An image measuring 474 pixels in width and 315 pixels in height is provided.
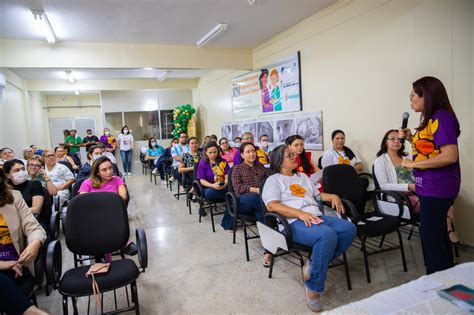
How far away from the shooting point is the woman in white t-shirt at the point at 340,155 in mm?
3994

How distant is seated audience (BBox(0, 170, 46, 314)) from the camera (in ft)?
A: 5.99

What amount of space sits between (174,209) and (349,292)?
3.45 m

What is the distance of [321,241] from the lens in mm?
2135

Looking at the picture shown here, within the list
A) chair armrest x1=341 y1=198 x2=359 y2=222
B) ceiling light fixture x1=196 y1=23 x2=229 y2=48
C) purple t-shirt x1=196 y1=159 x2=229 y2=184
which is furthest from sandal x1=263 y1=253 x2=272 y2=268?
ceiling light fixture x1=196 y1=23 x2=229 y2=48

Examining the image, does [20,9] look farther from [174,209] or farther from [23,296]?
[23,296]

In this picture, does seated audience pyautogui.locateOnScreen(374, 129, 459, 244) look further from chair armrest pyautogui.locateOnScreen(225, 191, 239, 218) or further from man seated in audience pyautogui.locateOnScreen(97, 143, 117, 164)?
man seated in audience pyautogui.locateOnScreen(97, 143, 117, 164)

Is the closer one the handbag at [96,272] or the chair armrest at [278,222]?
the handbag at [96,272]

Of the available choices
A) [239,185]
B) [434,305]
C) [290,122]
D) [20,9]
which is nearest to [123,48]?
[20,9]

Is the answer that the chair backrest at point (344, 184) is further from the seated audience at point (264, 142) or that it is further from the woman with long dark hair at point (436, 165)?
the seated audience at point (264, 142)

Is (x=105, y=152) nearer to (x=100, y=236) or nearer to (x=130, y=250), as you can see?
(x=130, y=250)

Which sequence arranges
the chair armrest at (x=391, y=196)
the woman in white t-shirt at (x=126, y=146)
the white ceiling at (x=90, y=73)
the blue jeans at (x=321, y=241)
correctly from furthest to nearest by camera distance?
the woman in white t-shirt at (x=126, y=146), the white ceiling at (x=90, y=73), the chair armrest at (x=391, y=196), the blue jeans at (x=321, y=241)

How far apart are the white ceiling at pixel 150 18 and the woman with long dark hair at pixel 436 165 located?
292 centimetres

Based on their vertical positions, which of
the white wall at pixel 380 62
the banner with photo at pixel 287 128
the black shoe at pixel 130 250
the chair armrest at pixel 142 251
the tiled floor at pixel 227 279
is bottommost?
the tiled floor at pixel 227 279

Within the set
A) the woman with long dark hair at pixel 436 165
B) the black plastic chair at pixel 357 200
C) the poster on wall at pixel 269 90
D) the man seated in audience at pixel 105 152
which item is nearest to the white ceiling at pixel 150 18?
the poster on wall at pixel 269 90
